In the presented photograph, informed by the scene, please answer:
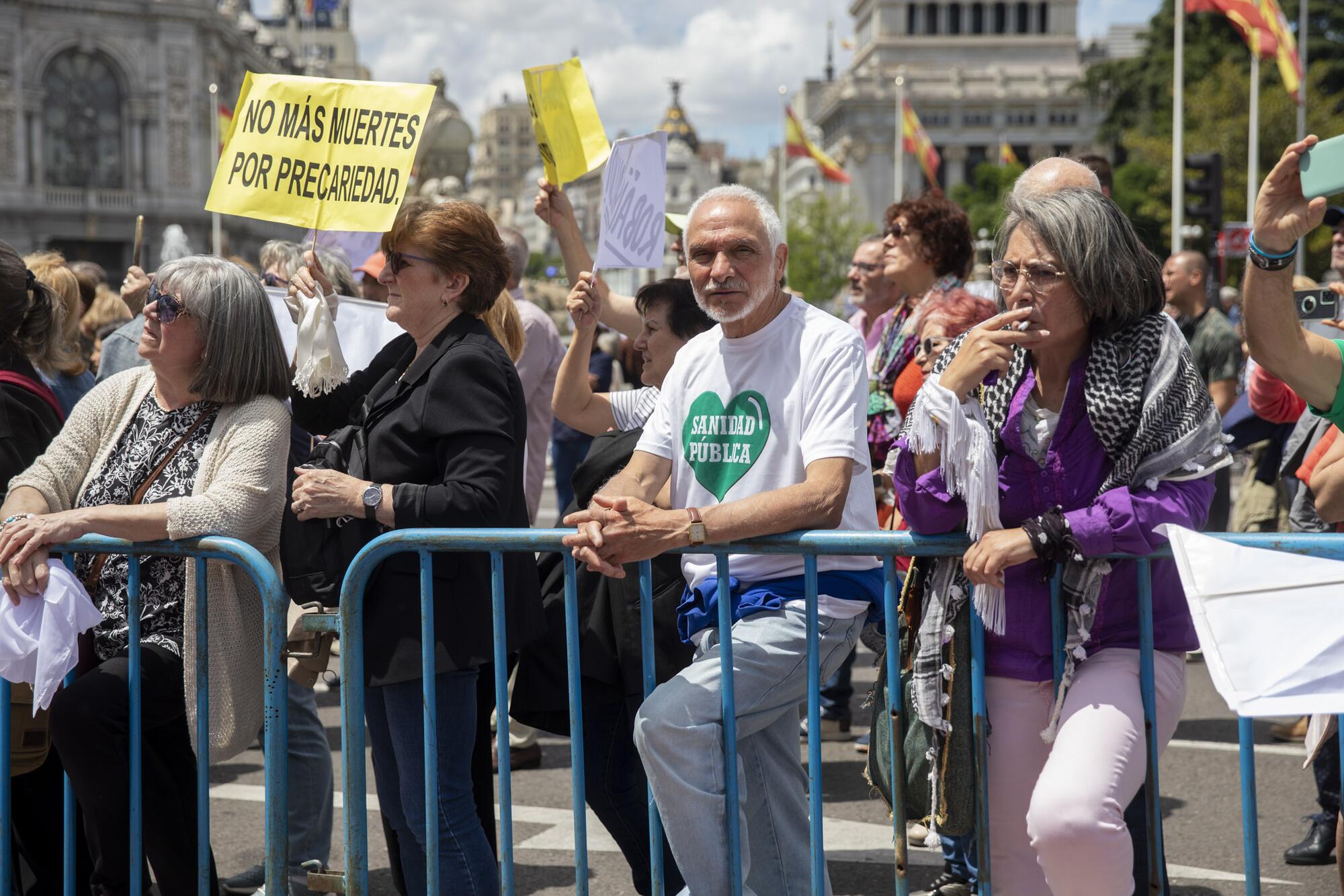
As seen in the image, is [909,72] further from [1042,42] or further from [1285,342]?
[1285,342]

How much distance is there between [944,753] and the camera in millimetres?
3195

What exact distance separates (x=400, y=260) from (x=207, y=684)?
1.24m

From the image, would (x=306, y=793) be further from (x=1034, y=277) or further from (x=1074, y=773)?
(x=1034, y=277)

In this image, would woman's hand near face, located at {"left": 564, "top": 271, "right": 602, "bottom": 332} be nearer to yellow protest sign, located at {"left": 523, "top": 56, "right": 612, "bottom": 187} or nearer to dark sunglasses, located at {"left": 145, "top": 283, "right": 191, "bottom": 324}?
yellow protest sign, located at {"left": 523, "top": 56, "right": 612, "bottom": 187}

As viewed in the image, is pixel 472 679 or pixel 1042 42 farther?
pixel 1042 42

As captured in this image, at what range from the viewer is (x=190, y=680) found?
3.83 m

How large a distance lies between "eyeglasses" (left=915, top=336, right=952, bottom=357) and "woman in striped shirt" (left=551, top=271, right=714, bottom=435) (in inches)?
30.7

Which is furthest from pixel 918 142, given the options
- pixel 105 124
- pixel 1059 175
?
pixel 105 124

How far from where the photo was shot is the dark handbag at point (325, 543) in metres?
3.80

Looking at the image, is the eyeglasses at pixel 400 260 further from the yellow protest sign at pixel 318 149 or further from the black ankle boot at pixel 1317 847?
the black ankle boot at pixel 1317 847

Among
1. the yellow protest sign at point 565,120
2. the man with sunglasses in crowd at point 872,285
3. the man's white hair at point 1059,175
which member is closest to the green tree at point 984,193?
the man with sunglasses in crowd at point 872,285

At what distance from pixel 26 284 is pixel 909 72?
10601cm

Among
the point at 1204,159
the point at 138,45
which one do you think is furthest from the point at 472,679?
the point at 138,45

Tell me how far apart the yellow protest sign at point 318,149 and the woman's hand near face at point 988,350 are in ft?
6.50
